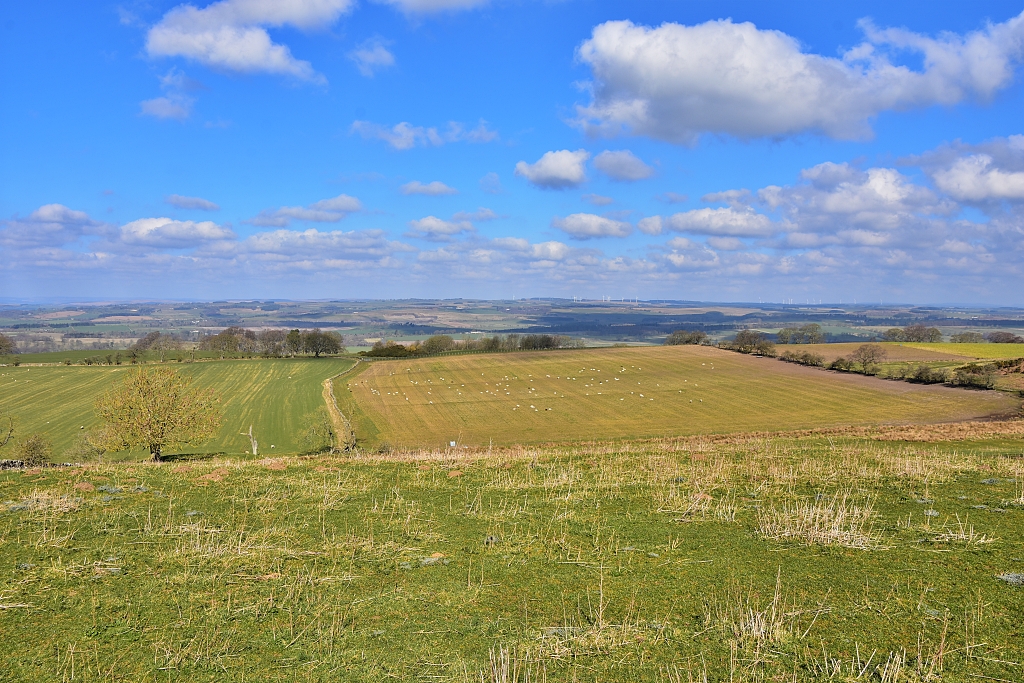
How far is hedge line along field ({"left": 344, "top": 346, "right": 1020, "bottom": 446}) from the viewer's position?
66438 mm

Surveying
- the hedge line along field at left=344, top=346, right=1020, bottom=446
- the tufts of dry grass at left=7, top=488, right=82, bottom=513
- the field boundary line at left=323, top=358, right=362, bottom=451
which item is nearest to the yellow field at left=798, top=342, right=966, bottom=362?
the hedge line along field at left=344, top=346, right=1020, bottom=446

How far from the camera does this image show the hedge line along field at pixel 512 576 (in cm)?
1012

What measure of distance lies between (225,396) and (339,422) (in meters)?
36.4

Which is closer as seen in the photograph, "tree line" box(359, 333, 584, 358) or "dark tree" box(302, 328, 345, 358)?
"tree line" box(359, 333, 584, 358)

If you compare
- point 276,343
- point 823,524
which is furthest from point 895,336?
point 276,343

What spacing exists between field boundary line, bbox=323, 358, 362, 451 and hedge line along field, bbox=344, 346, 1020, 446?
1.67 meters

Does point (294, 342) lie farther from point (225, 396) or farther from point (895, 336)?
point (895, 336)

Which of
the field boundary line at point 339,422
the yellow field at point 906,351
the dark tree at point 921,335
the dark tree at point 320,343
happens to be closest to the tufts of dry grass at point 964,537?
the field boundary line at point 339,422

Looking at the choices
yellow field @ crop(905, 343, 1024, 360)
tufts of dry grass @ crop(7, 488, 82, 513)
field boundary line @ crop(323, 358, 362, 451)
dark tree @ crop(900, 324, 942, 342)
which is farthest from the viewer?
dark tree @ crop(900, 324, 942, 342)

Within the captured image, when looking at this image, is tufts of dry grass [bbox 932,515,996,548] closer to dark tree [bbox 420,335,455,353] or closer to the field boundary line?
the field boundary line

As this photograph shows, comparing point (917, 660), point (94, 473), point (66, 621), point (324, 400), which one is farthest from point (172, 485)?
point (324, 400)

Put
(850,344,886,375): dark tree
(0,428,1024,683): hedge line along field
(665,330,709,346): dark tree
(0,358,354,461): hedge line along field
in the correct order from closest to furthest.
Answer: (0,428,1024,683): hedge line along field, (0,358,354,461): hedge line along field, (850,344,886,375): dark tree, (665,330,709,346): dark tree

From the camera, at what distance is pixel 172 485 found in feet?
70.2

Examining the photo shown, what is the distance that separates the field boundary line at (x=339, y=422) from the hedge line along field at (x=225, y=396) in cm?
179
